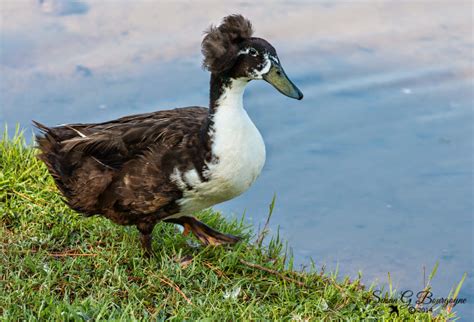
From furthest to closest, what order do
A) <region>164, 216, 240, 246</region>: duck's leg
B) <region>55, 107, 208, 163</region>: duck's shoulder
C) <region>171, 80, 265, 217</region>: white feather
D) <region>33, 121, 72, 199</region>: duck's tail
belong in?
<region>164, 216, 240, 246</region>: duck's leg
<region>33, 121, 72, 199</region>: duck's tail
<region>55, 107, 208, 163</region>: duck's shoulder
<region>171, 80, 265, 217</region>: white feather

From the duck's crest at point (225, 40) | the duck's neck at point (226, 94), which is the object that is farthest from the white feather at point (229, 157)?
the duck's crest at point (225, 40)

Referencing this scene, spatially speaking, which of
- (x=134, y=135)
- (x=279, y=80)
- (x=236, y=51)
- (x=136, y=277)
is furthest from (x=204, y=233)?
(x=236, y=51)

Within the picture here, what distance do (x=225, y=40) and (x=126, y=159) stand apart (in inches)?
35.3

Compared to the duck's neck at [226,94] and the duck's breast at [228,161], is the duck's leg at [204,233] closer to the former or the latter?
the duck's breast at [228,161]

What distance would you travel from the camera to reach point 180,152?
16.7ft

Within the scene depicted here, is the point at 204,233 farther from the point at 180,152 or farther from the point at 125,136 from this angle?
the point at 125,136

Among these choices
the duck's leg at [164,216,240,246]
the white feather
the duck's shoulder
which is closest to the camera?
the white feather

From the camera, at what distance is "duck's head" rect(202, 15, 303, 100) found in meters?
5.02

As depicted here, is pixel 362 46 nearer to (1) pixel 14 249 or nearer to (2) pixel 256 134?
(2) pixel 256 134

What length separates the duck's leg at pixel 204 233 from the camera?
5523 mm

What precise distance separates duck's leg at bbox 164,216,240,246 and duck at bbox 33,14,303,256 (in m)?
0.32

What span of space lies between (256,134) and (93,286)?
4.05ft

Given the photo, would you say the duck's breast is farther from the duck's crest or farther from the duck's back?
the duck's crest

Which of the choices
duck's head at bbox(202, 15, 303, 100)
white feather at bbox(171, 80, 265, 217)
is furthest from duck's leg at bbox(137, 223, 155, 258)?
duck's head at bbox(202, 15, 303, 100)
